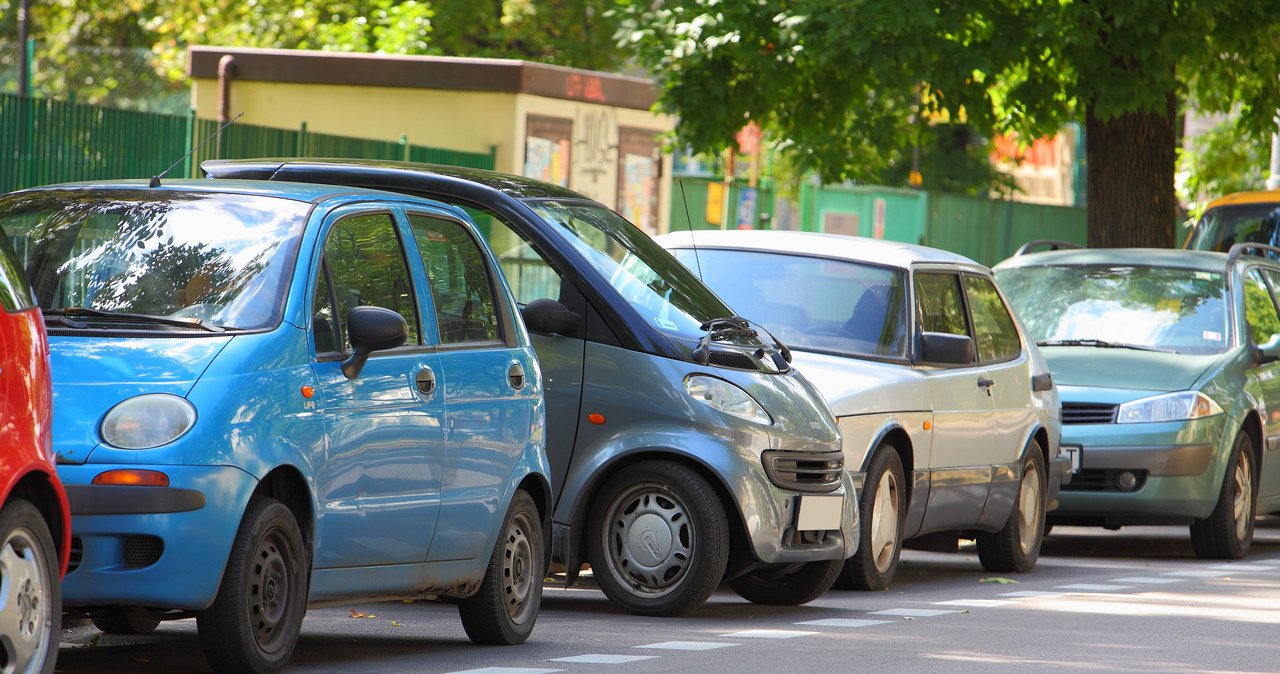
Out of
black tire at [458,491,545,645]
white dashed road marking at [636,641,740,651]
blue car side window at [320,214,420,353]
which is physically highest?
blue car side window at [320,214,420,353]

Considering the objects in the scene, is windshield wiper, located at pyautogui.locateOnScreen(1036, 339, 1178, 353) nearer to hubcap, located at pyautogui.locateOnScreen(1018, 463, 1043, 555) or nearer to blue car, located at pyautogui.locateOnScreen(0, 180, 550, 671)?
hubcap, located at pyautogui.locateOnScreen(1018, 463, 1043, 555)

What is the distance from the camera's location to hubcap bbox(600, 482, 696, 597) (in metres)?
8.85

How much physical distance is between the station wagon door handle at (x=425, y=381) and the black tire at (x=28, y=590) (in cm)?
177

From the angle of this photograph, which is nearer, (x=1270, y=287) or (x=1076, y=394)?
(x=1076, y=394)

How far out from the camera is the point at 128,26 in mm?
49375

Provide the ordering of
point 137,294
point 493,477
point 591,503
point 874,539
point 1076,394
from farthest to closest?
point 1076,394 < point 874,539 < point 591,503 < point 493,477 < point 137,294

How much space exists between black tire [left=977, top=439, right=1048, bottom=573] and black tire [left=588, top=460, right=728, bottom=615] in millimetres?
3301

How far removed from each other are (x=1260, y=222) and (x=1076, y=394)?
6963 mm

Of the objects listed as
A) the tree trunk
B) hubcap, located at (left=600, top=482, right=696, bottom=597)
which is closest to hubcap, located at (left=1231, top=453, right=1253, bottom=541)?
hubcap, located at (left=600, top=482, right=696, bottom=597)

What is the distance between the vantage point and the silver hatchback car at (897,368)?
10055mm

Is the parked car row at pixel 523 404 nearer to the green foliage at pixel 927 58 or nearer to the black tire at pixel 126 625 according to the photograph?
the black tire at pixel 126 625

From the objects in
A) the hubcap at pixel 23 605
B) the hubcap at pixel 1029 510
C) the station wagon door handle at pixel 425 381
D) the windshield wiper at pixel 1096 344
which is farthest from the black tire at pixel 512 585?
the windshield wiper at pixel 1096 344

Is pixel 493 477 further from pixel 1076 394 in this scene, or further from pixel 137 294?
pixel 1076 394

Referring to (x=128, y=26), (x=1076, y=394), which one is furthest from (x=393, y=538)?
(x=128, y=26)
